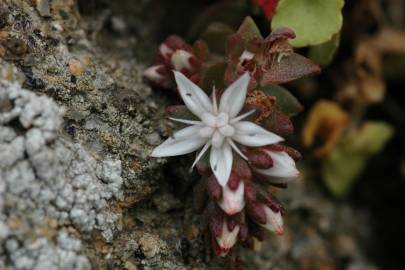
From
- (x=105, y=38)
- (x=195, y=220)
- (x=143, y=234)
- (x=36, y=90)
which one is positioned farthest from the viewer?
(x=105, y=38)

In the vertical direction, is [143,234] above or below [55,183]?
below

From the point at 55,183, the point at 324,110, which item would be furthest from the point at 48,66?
the point at 324,110

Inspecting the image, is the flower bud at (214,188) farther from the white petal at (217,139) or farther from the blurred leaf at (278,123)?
the blurred leaf at (278,123)

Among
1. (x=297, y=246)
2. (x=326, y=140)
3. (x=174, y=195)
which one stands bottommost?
(x=297, y=246)

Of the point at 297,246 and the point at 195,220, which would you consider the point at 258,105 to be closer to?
the point at 195,220

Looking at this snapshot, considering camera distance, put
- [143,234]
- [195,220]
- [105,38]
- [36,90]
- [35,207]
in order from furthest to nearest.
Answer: [105,38] < [195,220] < [143,234] < [36,90] < [35,207]

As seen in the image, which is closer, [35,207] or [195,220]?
[35,207]

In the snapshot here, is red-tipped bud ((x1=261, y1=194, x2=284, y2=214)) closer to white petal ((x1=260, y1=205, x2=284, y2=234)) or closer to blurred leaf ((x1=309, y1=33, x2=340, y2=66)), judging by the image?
white petal ((x1=260, y1=205, x2=284, y2=234))
